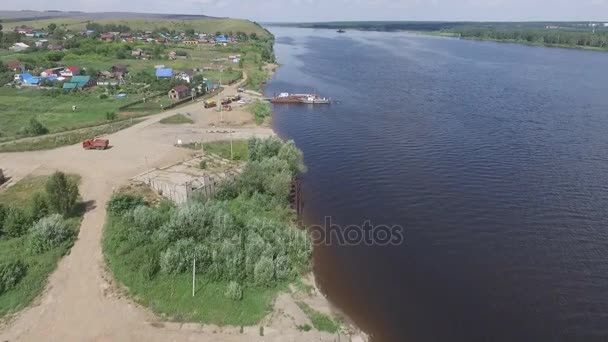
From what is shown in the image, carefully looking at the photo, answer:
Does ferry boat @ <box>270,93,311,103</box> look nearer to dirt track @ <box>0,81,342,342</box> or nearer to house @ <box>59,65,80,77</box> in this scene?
house @ <box>59,65,80,77</box>

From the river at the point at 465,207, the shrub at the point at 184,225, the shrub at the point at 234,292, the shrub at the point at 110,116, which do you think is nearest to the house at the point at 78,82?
the shrub at the point at 110,116

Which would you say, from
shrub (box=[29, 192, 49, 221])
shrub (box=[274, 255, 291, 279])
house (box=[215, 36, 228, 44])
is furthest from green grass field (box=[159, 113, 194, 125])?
house (box=[215, 36, 228, 44])

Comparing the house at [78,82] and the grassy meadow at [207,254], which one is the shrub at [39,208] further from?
the house at [78,82]

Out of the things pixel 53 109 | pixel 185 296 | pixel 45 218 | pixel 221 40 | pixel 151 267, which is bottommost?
pixel 185 296

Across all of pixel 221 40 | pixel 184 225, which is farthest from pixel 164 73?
pixel 221 40

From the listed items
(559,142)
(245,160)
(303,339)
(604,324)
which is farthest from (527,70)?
(303,339)

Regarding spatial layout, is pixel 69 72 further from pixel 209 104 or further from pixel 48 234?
pixel 48 234
